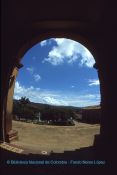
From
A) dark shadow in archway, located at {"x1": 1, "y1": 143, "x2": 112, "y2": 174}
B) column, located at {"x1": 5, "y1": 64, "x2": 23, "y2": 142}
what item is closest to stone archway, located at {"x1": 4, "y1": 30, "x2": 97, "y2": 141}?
column, located at {"x1": 5, "y1": 64, "x2": 23, "y2": 142}

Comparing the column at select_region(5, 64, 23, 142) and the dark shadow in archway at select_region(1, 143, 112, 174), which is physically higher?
the column at select_region(5, 64, 23, 142)

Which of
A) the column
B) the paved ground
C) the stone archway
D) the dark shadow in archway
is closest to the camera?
the dark shadow in archway

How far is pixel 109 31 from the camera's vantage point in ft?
25.0

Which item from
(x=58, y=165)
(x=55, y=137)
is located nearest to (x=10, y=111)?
(x=58, y=165)

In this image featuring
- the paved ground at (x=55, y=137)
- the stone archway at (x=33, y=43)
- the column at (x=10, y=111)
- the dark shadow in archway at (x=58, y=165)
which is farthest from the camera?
the paved ground at (x=55, y=137)

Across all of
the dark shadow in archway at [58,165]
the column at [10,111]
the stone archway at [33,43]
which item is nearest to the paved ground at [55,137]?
the column at [10,111]

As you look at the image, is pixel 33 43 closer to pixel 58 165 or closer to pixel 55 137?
pixel 58 165

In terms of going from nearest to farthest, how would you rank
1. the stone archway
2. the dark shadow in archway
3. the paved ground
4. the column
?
the dark shadow in archway → the stone archway → the column → the paved ground

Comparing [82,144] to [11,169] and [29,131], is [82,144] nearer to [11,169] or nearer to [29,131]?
[29,131]

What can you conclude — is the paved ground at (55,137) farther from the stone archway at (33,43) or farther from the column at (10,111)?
the stone archway at (33,43)

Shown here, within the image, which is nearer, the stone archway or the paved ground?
the stone archway

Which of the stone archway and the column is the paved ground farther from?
the stone archway

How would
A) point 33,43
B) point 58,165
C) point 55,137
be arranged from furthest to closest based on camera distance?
point 55,137
point 33,43
point 58,165

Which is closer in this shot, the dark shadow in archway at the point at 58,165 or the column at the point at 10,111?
the dark shadow in archway at the point at 58,165
